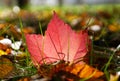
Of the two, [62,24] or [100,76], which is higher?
[62,24]

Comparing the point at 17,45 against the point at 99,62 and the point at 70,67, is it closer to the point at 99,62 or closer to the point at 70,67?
the point at 99,62

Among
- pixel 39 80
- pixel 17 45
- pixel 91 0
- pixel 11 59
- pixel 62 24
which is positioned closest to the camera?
pixel 39 80

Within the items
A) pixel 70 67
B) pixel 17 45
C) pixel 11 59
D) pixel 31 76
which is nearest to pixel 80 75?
pixel 70 67

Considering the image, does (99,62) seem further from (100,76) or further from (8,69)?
(8,69)

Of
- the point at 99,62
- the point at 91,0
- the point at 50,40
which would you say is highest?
the point at 50,40

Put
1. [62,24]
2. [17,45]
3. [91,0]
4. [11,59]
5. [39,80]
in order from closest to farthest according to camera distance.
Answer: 1. [39,80]
2. [62,24]
3. [11,59]
4. [17,45]
5. [91,0]

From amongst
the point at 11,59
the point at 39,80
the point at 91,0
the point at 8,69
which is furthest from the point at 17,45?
the point at 91,0

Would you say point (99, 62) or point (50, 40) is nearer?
point (50, 40)
